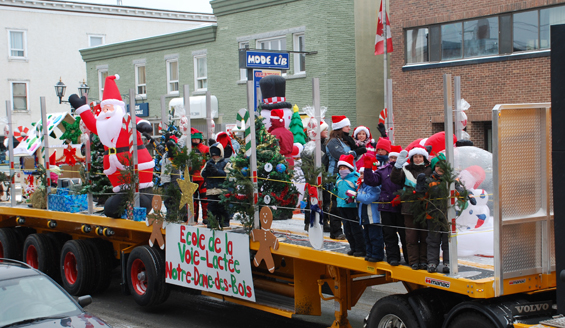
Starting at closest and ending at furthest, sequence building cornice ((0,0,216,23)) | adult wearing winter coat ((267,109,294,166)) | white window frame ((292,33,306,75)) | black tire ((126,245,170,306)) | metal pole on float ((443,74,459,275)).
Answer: metal pole on float ((443,74,459,275)) < black tire ((126,245,170,306)) < adult wearing winter coat ((267,109,294,166)) < white window frame ((292,33,306,75)) < building cornice ((0,0,216,23))

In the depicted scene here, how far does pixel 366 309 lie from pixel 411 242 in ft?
11.8

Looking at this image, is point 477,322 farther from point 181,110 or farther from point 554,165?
point 181,110

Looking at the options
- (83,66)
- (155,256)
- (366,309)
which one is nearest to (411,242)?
(366,309)

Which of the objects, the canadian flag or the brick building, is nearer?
the brick building

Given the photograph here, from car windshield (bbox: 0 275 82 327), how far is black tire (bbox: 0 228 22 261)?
6.06 m

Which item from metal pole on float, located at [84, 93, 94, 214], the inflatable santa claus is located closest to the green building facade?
metal pole on float, located at [84, 93, 94, 214]

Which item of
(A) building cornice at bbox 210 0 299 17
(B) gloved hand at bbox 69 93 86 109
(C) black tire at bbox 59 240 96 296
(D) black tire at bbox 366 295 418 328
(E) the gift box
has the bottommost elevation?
(C) black tire at bbox 59 240 96 296

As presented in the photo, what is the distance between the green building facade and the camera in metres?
22.9

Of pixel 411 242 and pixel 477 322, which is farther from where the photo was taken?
pixel 411 242

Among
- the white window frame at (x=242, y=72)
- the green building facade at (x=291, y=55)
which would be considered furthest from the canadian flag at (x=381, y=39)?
the white window frame at (x=242, y=72)

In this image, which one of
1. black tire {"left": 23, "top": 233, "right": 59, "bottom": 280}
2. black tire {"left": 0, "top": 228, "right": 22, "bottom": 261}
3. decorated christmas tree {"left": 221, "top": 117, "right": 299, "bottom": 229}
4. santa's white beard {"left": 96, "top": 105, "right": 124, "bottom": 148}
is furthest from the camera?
black tire {"left": 0, "top": 228, "right": 22, "bottom": 261}

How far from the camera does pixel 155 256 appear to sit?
28.8 feet

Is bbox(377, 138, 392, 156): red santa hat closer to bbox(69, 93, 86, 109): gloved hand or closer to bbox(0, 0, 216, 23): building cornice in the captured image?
bbox(69, 93, 86, 109): gloved hand

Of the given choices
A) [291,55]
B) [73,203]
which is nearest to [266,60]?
[73,203]
